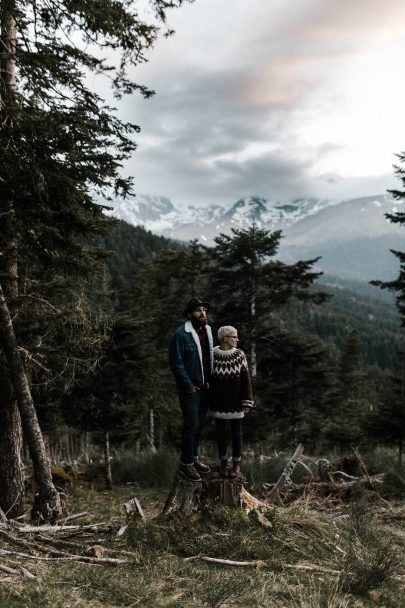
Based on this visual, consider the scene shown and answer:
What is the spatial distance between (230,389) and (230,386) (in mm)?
41

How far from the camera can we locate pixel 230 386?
6371mm

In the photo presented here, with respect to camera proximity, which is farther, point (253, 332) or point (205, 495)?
point (253, 332)

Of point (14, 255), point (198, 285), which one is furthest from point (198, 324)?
point (198, 285)

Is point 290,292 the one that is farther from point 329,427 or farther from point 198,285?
point 329,427

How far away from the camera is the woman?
638 centimetres

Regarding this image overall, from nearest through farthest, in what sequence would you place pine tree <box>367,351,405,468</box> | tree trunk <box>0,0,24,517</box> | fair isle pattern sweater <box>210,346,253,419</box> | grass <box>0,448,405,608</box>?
1. grass <box>0,448,405,608</box>
2. fair isle pattern sweater <box>210,346,253,419</box>
3. tree trunk <box>0,0,24,517</box>
4. pine tree <box>367,351,405,468</box>

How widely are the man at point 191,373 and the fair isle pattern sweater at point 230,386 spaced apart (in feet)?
0.48

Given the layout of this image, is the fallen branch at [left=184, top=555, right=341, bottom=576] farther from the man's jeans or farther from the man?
the man's jeans

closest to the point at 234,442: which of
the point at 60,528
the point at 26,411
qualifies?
the point at 60,528

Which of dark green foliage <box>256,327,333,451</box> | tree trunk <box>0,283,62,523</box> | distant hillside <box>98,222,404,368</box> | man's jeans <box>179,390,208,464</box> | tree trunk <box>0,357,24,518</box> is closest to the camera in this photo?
man's jeans <box>179,390,208,464</box>

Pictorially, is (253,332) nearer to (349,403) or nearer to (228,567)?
(228,567)

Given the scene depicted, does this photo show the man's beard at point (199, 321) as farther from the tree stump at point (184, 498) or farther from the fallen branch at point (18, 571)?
the fallen branch at point (18, 571)

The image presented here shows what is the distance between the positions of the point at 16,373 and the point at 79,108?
4356 millimetres

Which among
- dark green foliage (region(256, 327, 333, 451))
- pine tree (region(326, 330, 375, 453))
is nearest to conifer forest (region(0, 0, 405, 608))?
dark green foliage (region(256, 327, 333, 451))
